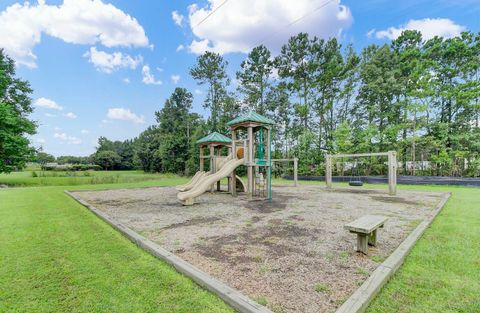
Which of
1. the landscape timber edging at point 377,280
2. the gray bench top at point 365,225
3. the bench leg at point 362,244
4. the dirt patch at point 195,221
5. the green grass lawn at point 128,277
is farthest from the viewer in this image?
the dirt patch at point 195,221

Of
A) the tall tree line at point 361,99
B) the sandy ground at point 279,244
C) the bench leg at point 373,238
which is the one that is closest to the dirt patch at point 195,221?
the sandy ground at point 279,244

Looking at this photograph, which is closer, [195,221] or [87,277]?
[87,277]

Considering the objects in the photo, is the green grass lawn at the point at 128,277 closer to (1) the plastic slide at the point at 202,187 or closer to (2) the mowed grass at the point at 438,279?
(2) the mowed grass at the point at 438,279

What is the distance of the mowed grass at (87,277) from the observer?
2.07 metres

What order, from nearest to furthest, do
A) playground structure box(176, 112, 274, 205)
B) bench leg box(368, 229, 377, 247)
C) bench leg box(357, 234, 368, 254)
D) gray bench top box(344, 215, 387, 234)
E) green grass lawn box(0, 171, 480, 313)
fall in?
green grass lawn box(0, 171, 480, 313) < gray bench top box(344, 215, 387, 234) < bench leg box(357, 234, 368, 254) < bench leg box(368, 229, 377, 247) < playground structure box(176, 112, 274, 205)

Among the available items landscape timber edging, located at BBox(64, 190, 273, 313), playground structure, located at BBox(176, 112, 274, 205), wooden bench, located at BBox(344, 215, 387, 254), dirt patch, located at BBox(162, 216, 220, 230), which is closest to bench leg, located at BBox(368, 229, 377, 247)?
wooden bench, located at BBox(344, 215, 387, 254)

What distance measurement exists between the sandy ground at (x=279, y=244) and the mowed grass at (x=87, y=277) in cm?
42

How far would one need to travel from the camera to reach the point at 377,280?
237cm

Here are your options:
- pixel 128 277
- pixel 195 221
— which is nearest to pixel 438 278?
pixel 128 277

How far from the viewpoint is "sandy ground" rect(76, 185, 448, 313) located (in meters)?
2.29

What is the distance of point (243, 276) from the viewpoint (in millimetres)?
2539

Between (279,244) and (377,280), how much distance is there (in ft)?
4.88

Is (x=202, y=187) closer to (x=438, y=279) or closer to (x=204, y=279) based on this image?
(x=204, y=279)

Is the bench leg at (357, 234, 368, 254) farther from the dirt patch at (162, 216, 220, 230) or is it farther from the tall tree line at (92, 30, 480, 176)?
the tall tree line at (92, 30, 480, 176)
